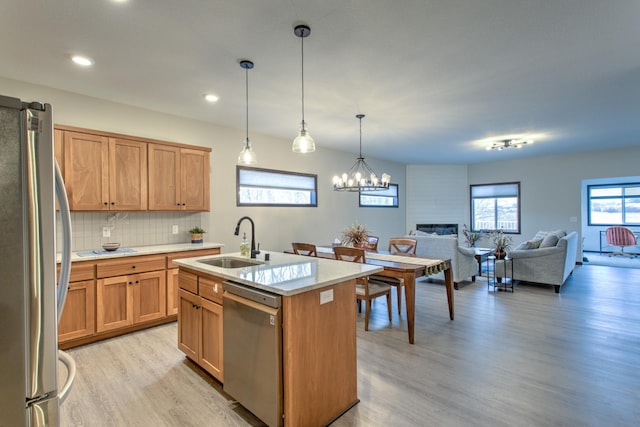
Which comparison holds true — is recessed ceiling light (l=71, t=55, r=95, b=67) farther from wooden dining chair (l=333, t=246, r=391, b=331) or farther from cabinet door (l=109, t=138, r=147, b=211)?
wooden dining chair (l=333, t=246, r=391, b=331)

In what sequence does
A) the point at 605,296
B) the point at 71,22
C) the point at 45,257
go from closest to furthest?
the point at 45,257
the point at 71,22
the point at 605,296

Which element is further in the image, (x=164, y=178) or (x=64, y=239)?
(x=164, y=178)

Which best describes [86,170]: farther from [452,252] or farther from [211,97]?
[452,252]

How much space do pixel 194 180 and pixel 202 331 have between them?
2.30 m

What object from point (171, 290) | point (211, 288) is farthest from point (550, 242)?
point (171, 290)

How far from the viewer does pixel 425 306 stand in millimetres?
4352

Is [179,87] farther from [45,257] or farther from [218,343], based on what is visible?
[45,257]

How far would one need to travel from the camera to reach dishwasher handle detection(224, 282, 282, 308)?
181 centimetres

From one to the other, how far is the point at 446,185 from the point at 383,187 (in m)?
4.99

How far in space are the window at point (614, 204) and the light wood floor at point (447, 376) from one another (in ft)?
23.0

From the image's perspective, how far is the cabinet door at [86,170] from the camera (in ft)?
10.6

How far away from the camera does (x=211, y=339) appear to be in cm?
240

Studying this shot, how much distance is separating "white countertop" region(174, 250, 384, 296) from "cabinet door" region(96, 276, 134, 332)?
1.06 meters

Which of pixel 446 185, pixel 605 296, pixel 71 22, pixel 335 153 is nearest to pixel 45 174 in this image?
pixel 71 22
